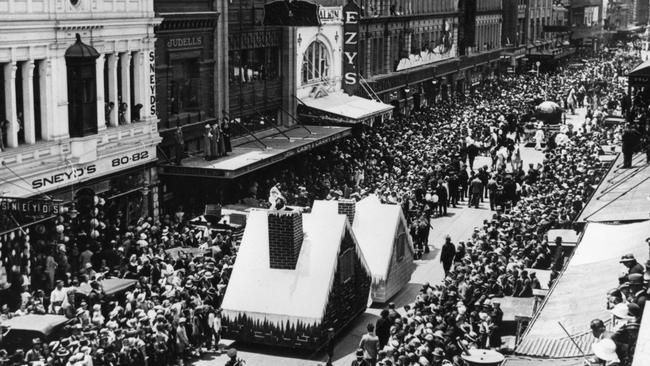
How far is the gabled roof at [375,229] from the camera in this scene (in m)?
28.1

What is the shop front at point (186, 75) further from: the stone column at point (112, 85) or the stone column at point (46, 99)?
the stone column at point (46, 99)

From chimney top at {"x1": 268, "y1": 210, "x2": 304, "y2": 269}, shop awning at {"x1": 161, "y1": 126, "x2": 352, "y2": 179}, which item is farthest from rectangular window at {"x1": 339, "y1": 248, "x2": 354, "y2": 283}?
shop awning at {"x1": 161, "y1": 126, "x2": 352, "y2": 179}

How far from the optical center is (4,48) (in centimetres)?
2767

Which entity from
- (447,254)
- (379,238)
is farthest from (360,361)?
(447,254)

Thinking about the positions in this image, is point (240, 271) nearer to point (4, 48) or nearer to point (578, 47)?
point (4, 48)

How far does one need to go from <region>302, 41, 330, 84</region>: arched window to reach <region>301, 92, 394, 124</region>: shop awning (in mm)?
1110

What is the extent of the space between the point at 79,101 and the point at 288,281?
1042cm

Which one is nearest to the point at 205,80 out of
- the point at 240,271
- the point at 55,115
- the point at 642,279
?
the point at 55,115

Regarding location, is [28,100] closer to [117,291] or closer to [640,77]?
[117,291]

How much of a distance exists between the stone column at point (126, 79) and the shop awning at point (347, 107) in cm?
1608

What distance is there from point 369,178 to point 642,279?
24817 millimetres

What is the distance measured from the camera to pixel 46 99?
2952 centimetres

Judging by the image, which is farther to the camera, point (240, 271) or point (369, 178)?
point (369, 178)

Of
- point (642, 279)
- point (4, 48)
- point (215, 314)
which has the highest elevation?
point (4, 48)
